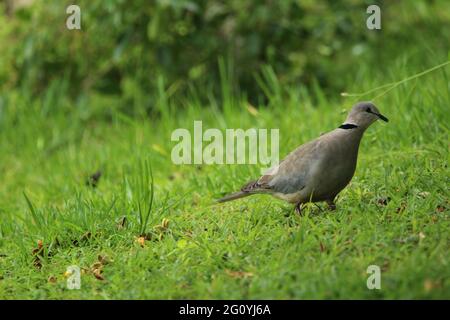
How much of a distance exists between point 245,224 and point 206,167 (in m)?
1.28

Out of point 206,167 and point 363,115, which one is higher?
point 363,115

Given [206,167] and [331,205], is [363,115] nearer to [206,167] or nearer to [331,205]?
[331,205]

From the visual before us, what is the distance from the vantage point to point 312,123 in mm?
5586

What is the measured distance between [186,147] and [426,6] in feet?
10.3

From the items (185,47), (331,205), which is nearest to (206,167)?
(331,205)

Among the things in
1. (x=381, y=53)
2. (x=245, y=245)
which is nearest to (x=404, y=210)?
(x=245, y=245)

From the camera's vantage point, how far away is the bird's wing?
382 cm

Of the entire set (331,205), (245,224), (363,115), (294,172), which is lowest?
(245,224)

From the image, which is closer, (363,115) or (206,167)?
(363,115)

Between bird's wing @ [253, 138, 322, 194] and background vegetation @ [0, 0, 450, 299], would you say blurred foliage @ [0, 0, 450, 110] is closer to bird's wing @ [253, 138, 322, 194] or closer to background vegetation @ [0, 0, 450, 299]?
background vegetation @ [0, 0, 450, 299]

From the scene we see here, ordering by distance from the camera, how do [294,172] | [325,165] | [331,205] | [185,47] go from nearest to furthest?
[325,165] → [294,172] → [331,205] → [185,47]

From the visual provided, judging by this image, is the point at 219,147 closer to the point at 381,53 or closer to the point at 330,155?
the point at 330,155

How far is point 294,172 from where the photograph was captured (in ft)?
12.7

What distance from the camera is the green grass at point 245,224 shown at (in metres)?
3.36
